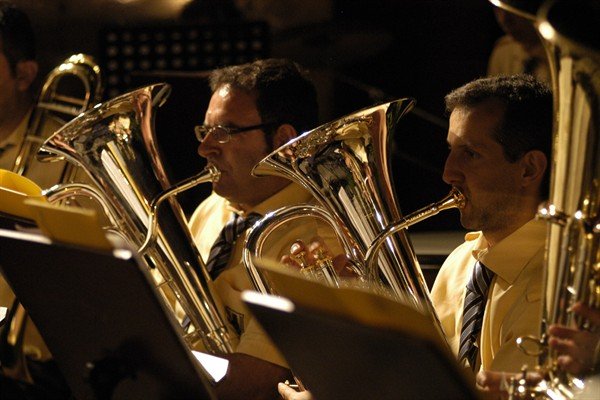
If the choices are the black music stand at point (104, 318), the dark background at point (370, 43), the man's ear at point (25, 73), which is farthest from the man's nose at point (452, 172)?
the dark background at point (370, 43)

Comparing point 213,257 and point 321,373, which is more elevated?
point 321,373

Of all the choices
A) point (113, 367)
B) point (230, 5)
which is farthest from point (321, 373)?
point (230, 5)

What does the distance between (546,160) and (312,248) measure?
0.56 metres

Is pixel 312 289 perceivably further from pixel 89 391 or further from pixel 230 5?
pixel 230 5

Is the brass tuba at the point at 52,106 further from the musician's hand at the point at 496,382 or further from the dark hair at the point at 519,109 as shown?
the musician's hand at the point at 496,382

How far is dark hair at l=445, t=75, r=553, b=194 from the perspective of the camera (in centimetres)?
222

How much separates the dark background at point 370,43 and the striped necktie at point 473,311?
7.33 ft

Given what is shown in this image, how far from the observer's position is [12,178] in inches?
92.7

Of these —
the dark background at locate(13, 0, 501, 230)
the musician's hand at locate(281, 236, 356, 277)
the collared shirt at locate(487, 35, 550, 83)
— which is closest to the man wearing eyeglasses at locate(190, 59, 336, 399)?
the musician's hand at locate(281, 236, 356, 277)

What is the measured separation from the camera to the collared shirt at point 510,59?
3.75 m

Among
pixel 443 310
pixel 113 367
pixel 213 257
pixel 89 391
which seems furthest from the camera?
pixel 213 257

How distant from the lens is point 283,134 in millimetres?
2902

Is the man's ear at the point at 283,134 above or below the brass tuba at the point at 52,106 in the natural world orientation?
below

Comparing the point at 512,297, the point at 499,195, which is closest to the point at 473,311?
the point at 512,297
